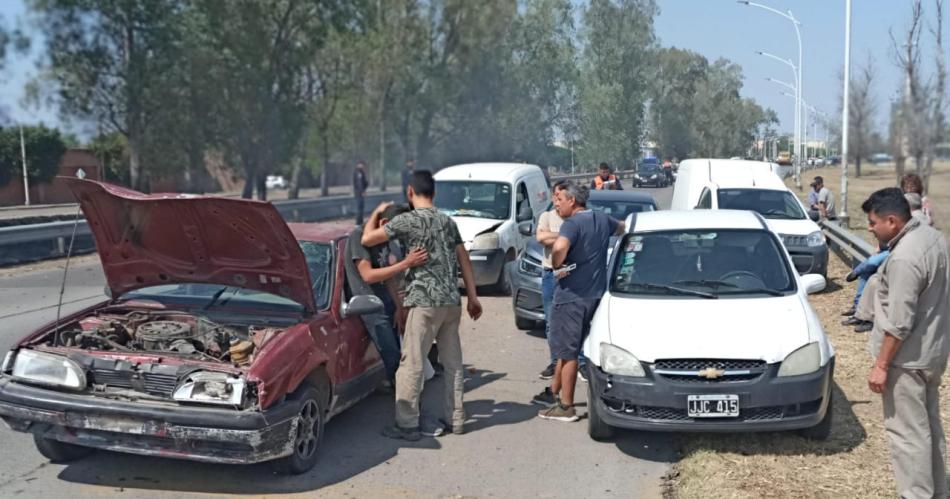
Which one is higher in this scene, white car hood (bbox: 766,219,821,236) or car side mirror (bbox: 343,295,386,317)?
car side mirror (bbox: 343,295,386,317)

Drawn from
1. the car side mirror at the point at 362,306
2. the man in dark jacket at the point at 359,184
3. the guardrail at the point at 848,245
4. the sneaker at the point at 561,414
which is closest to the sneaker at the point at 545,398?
the sneaker at the point at 561,414

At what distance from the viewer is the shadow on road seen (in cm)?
525

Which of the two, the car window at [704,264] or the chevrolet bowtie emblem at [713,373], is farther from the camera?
the car window at [704,264]

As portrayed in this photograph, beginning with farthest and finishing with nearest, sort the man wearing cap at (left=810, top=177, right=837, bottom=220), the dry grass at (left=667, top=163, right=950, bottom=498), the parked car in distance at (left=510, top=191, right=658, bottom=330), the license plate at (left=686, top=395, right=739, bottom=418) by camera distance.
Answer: the man wearing cap at (left=810, top=177, right=837, bottom=220)
the parked car in distance at (left=510, top=191, right=658, bottom=330)
the license plate at (left=686, top=395, right=739, bottom=418)
the dry grass at (left=667, top=163, right=950, bottom=498)

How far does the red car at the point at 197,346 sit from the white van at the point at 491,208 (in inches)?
258

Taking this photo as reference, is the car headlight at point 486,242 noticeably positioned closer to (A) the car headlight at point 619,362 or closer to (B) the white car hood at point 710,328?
(B) the white car hood at point 710,328

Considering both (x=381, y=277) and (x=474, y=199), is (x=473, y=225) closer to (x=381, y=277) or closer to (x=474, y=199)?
(x=474, y=199)

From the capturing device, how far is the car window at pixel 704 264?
660 centimetres

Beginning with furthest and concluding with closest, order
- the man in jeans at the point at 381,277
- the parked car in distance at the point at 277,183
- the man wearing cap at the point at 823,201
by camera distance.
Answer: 1. the parked car in distance at the point at 277,183
2. the man wearing cap at the point at 823,201
3. the man in jeans at the point at 381,277

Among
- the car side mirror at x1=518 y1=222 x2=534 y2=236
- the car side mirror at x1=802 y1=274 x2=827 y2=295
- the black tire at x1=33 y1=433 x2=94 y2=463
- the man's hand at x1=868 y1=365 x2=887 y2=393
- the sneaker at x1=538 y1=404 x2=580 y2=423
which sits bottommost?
the sneaker at x1=538 y1=404 x2=580 y2=423

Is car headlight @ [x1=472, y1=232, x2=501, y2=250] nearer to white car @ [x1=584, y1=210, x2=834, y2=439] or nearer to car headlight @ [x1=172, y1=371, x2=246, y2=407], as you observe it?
white car @ [x1=584, y1=210, x2=834, y2=439]

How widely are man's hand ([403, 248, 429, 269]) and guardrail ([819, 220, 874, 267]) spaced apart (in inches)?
346

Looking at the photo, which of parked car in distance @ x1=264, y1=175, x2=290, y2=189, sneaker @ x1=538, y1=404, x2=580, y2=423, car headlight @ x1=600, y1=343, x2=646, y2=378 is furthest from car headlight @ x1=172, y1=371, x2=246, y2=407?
parked car in distance @ x1=264, y1=175, x2=290, y2=189

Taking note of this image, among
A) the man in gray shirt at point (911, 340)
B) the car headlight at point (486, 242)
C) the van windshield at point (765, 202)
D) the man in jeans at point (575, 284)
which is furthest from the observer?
the van windshield at point (765, 202)
